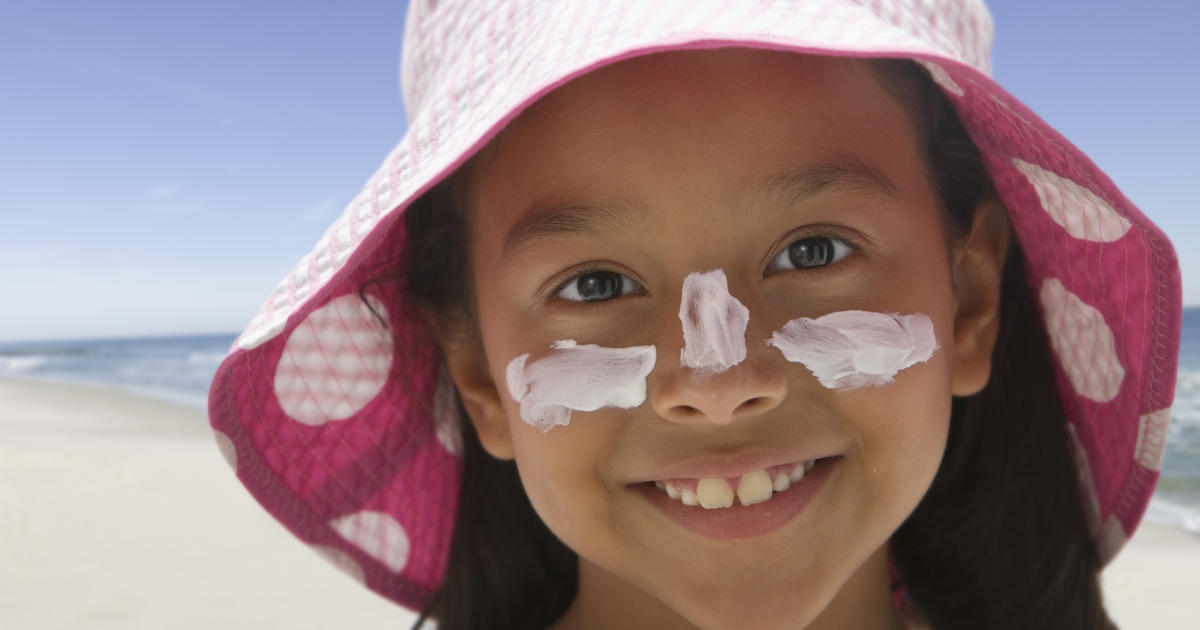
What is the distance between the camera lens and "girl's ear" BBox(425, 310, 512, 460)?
59.6 inches

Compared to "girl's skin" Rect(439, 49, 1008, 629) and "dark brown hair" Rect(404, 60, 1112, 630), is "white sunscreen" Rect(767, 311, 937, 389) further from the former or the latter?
"dark brown hair" Rect(404, 60, 1112, 630)

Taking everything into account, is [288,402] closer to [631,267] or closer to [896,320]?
[631,267]

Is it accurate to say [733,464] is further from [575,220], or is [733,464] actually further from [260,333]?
[260,333]

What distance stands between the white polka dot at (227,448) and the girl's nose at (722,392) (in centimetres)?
77

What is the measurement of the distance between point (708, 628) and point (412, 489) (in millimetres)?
781

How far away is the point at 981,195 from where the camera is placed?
4.75 ft

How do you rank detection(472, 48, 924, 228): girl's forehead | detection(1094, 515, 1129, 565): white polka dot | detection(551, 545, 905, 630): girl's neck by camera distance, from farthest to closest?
detection(1094, 515, 1129, 565): white polka dot
detection(551, 545, 905, 630): girl's neck
detection(472, 48, 924, 228): girl's forehead

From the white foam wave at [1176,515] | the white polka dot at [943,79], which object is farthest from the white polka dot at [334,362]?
the white foam wave at [1176,515]

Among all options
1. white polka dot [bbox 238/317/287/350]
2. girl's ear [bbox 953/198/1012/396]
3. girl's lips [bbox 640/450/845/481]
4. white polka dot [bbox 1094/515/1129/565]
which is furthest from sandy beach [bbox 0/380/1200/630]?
girl's ear [bbox 953/198/1012/396]

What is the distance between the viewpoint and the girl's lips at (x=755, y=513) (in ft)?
4.03

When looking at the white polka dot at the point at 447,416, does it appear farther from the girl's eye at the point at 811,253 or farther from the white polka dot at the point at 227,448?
the girl's eye at the point at 811,253

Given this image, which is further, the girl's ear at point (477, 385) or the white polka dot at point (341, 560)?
the white polka dot at point (341, 560)

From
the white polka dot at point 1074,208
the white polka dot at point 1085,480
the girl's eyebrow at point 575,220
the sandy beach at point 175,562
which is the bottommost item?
the sandy beach at point 175,562

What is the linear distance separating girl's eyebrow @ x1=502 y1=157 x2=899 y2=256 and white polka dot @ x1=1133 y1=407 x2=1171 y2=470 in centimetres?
63
